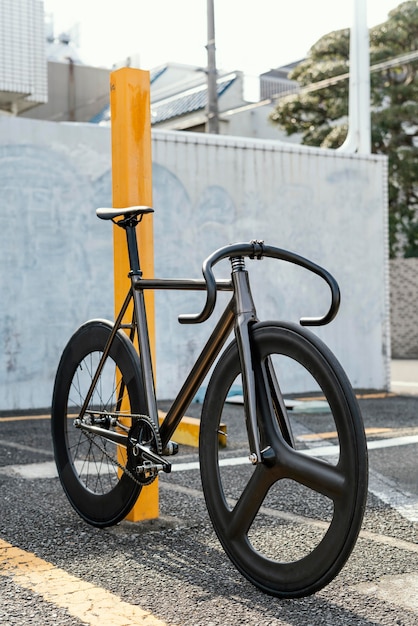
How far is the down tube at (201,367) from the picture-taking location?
3004 mm

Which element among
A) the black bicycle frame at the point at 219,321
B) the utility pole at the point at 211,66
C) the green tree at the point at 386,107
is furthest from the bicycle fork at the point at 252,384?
the utility pole at the point at 211,66

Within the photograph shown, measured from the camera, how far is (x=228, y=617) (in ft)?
8.41

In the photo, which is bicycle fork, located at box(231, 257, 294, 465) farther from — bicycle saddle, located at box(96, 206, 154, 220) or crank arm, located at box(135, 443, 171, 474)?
bicycle saddle, located at box(96, 206, 154, 220)

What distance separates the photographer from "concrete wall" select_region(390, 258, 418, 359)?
20.8m

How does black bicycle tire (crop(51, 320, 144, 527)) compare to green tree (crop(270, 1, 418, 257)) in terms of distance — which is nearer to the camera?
black bicycle tire (crop(51, 320, 144, 527))

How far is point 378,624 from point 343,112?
74.3ft

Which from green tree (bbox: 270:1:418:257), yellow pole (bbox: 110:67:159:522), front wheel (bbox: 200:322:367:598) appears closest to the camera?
front wheel (bbox: 200:322:367:598)

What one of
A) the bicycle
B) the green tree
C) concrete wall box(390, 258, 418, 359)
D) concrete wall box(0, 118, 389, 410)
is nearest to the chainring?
the bicycle

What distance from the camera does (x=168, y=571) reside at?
119 inches

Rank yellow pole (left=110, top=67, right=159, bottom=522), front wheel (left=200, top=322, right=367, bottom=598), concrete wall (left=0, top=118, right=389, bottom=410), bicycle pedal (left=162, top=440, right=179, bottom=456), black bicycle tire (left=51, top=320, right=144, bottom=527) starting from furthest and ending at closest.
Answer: concrete wall (left=0, top=118, right=389, bottom=410), yellow pole (left=110, top=67, right=159, bottom=522), black bicycle tire (left=51, top=320, right=144, bottom=527), bicycle pedal (left=162, top=440, right=179, bottom=456), front wheel (left=200, top=322, right=367, bottom=598)

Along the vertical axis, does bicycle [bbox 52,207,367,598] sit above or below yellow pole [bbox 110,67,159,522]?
below

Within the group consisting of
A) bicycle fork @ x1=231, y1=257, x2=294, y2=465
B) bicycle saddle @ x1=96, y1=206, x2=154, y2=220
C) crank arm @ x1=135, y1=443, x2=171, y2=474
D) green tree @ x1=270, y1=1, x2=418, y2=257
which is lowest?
crank arm @ x1=135, y1=443, x2=171, y2=474

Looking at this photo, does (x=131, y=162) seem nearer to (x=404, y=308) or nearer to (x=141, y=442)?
(x=141, y=442)

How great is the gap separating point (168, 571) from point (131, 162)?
5.97 feet
